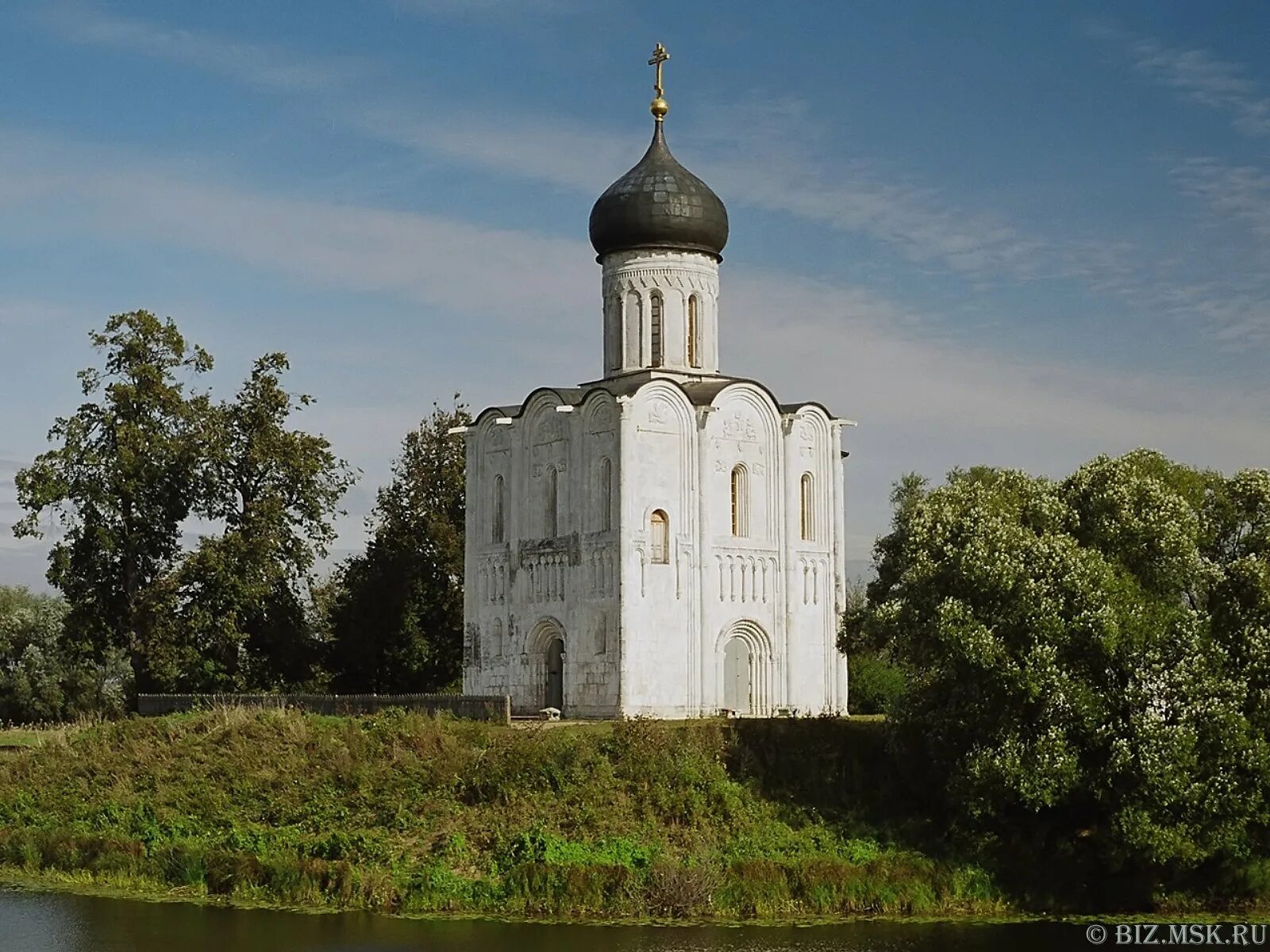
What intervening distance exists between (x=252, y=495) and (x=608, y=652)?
36.2ft

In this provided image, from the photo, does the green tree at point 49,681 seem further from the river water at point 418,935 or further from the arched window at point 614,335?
the river water at point 418,935

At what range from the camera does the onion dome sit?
3250 cm

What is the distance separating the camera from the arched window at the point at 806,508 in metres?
32.8

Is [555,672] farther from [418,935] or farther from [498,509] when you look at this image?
[418,935]

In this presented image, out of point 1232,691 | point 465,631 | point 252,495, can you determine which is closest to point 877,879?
point 1232,691

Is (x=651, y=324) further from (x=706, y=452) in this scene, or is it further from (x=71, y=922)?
(x=71, y=922)

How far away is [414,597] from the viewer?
127ft

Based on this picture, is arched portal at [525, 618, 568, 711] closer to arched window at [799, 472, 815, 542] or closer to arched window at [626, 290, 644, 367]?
arched window at [799, 472, 815, 542]

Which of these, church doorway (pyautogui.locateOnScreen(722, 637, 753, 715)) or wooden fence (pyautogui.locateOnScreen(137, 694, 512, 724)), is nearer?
wooden fence (pyautogui.locateOnScreen(137, 694, 512, 724))

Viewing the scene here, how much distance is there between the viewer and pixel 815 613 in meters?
32.6

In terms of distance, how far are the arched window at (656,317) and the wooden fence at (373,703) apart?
7028 mm

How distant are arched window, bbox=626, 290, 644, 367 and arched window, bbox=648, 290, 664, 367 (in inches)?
7.4

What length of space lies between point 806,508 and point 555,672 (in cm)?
541

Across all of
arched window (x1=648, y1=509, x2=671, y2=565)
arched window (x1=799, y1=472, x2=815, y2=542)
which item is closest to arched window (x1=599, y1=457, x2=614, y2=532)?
arched window (x1=648, y1=509, x2=671, y2=565)
